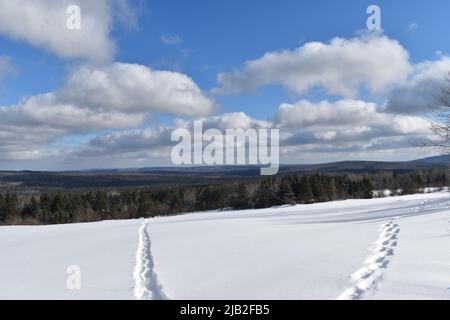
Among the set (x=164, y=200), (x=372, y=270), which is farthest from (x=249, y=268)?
(x=164, y=200)

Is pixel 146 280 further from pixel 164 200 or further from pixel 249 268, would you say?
pixel 164 200

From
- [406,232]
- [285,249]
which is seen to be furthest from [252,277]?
[406,232]

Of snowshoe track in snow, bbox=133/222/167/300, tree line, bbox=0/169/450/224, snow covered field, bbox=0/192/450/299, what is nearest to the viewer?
snow covered field, bbox=0/192/450/299

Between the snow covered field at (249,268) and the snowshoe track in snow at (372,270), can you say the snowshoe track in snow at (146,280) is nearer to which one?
the snow covered field at (249,268)

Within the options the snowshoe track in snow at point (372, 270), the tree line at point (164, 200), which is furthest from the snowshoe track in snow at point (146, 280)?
the tree line at point (164, 200)

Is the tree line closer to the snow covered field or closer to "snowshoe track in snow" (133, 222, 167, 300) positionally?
the snow covered field

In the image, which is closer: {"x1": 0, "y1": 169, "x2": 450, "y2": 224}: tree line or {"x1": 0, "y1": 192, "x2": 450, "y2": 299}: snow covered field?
{"x1": 0, "y1": 192, "x2": 450, "y2": 299}: snow covered field

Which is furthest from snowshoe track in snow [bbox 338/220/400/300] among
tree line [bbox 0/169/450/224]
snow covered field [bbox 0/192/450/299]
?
tree line [bbox 0/169/450/224]
